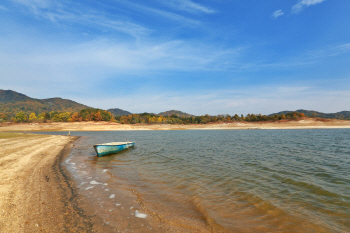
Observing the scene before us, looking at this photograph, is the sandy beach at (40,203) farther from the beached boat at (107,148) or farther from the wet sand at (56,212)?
the beached boat at (107,148)

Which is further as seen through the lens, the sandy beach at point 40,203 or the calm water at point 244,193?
the calm water at point 244,193

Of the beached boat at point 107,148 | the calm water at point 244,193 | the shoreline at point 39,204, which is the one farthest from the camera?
the beached boat at point 107,148

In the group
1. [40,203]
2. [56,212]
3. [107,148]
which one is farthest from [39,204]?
[107,148]

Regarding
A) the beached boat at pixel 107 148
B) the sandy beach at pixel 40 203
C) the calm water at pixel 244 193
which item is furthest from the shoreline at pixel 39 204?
the beached boat at pixel 107 148

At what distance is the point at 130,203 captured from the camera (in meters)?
6.61

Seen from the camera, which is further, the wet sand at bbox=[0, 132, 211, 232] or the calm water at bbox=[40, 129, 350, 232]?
the calm water at bbox=[40, 129, 350, 232]

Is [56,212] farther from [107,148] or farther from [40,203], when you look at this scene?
[107,148]

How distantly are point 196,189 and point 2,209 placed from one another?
287 inches

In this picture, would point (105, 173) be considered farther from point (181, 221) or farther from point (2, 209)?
point (181, 221)

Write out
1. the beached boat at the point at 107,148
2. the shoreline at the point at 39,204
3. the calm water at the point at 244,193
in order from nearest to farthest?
the shoreline at the point at 39,204
the calm water at the point at 244,193
the beached boat at the point at 107,148

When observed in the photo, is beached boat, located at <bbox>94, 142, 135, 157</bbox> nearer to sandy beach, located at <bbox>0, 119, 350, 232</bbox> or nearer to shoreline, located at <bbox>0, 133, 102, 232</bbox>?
sandy beach, located at <bbox>0, 119, 350, 232</bbox>

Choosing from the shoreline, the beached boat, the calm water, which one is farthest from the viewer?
the beached boat

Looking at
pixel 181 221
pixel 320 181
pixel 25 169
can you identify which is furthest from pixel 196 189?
pixel 25 169

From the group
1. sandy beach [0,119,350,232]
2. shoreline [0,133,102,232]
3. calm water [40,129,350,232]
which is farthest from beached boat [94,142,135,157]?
shoreline [0,133,102,232]
